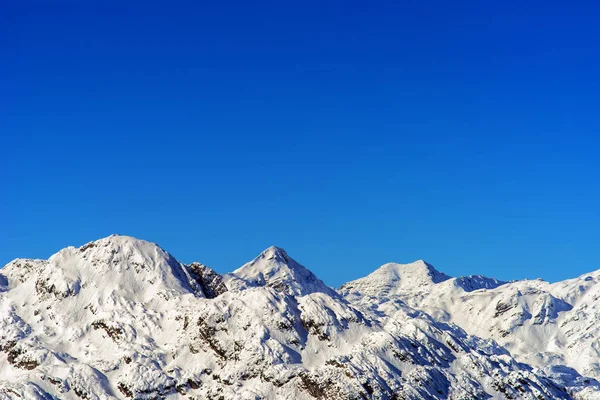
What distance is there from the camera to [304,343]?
194 m

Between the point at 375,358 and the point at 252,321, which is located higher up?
the point at 252,321

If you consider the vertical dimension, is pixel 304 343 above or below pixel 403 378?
above

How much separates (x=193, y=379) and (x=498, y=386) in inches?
2888

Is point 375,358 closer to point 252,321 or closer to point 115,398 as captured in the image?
point 252,321

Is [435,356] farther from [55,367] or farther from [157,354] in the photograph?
[55,367]

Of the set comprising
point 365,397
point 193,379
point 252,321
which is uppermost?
point 252,321

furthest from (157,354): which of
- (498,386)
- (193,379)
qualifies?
(498,386)

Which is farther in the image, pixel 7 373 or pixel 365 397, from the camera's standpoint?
pixel 7 373

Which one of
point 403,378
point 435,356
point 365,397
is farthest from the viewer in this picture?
point 435,356

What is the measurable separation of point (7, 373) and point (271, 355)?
65.2 m

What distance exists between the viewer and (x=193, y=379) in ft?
607

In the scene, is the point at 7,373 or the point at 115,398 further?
the point at 7,373

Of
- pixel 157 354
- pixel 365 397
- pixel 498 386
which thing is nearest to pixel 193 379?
pixel 157 354

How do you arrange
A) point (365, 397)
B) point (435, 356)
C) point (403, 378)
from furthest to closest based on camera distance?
1. point (435, 356)
2. point (403, 378)
3. point (365, 397)
